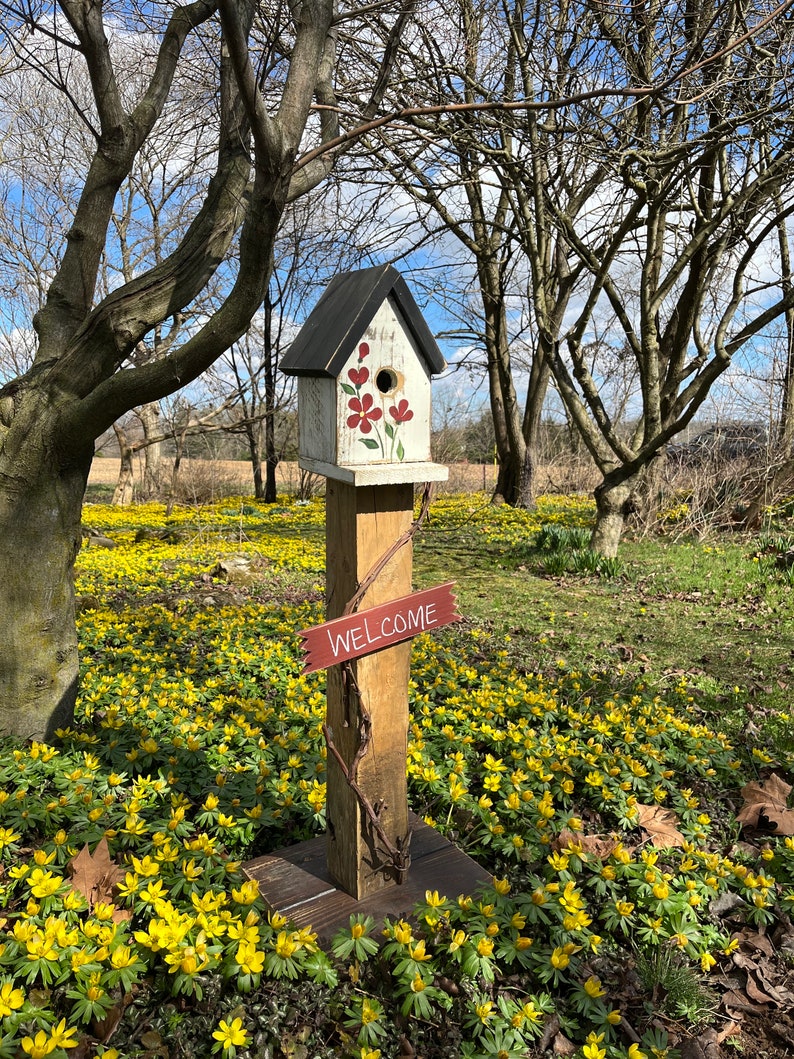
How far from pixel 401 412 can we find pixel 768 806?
102 inches

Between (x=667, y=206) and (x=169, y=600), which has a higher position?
(x=667, y=206)

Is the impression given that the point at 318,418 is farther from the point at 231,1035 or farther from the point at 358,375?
the point at 231,1035

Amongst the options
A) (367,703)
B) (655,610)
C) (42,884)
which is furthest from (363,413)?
(655,610)

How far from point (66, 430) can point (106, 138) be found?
169 centimetres

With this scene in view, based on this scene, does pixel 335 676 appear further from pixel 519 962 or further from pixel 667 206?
pixel 667 206

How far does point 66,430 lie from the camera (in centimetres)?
328

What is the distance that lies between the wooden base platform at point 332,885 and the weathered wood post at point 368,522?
6cm

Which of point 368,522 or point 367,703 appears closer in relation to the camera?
point 368,522

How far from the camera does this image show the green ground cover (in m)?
1.96

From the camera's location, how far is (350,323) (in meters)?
2.05

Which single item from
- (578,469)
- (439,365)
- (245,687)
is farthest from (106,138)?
(578,469)

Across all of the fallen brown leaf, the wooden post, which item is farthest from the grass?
the wooden post

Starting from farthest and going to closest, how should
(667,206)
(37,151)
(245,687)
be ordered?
(37,151)
(667,206)
(245,687)

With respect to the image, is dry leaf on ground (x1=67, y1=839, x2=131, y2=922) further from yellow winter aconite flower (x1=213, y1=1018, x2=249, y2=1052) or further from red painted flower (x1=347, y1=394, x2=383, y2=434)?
red painted flower (x1=347, y1=394, x2=383, y2=434)
